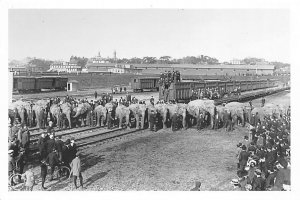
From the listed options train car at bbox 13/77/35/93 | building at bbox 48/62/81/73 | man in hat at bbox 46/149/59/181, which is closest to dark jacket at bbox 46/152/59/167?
man in hat at bbox 46/149/59/181

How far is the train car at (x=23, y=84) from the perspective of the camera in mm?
27167

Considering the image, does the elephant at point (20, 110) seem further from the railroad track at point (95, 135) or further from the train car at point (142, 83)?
the train car at point (142, 83)

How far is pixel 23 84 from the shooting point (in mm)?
27812

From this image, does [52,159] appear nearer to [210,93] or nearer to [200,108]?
[200,108]

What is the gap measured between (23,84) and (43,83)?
106 inches

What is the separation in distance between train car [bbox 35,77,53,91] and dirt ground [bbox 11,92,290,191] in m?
18.6

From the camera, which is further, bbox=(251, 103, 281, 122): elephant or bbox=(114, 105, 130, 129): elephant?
bbox=(114, 105, 130, 129): elephant

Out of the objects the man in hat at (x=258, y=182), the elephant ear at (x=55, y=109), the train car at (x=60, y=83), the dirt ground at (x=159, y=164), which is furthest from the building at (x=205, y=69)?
the man in hat at (x=258, y=182)

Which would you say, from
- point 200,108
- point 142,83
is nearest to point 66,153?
point 200,108

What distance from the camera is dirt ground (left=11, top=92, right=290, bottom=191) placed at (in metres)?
8.98

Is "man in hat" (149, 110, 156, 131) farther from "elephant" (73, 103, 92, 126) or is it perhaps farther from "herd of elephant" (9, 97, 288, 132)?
"elephant" (73, 103, 92, 126)
